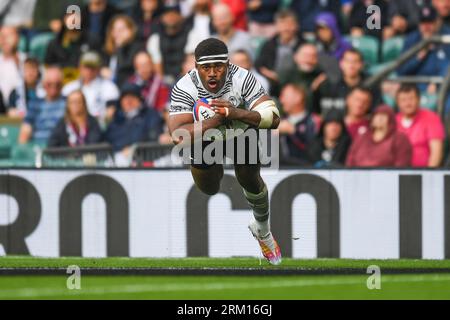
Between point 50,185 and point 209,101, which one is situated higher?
point 209,101

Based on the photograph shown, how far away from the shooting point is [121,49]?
1761 centimetres

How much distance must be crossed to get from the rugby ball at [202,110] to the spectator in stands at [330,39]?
583 centimetres

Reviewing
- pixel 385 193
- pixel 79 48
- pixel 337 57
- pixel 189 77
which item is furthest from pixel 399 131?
pixel 79 48

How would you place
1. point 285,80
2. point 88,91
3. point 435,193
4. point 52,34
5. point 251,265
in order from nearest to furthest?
point 251,265
point 435,193
point 285,80
point 88,91
point 52,34

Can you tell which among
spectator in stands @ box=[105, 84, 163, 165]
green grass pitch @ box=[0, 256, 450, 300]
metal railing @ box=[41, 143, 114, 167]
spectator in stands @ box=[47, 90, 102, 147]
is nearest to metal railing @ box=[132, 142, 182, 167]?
metal railing @ box=[41, 143, 114, 167]

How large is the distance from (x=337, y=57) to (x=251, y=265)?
4847mm

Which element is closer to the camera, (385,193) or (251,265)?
(251,265)

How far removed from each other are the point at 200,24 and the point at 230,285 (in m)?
6.90

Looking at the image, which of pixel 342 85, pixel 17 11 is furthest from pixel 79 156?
pixel 17 11

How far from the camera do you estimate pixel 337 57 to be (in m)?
16.2

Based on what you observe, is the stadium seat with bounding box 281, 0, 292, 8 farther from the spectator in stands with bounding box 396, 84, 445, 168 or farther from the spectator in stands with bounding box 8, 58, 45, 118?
the spectator in stands with bounding box 8, 58, 45, 118

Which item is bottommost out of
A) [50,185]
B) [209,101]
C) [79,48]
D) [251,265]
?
[251,265]

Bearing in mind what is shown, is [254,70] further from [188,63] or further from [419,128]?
[419,128]

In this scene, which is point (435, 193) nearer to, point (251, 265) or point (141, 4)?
point (251, 265)
